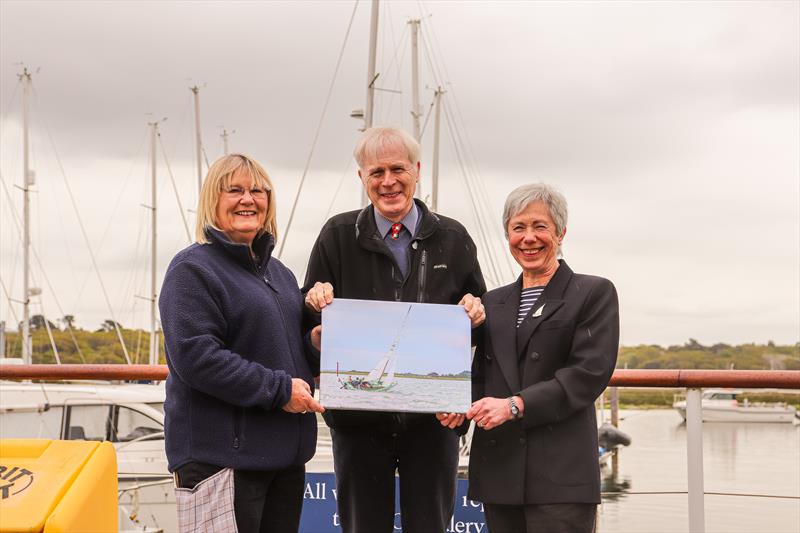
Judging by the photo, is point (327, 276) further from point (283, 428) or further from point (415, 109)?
point (415, 109)

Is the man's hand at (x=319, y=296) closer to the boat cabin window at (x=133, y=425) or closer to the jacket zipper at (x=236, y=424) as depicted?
the jacket zipper at (x=236, y=424)

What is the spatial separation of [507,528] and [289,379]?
76 centimetres

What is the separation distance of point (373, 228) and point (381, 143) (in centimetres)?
27

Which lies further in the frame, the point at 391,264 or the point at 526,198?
the point at 391,264

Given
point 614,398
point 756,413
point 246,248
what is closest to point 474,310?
point 246,248

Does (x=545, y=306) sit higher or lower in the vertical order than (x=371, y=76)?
lower

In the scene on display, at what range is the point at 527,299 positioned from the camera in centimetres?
259

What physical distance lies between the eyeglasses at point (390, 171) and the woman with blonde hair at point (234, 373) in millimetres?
333

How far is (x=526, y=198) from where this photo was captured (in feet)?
8.32

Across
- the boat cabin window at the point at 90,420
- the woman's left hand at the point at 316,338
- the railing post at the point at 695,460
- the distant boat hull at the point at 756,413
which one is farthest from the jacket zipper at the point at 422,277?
the distant boat hull at the point at 756,413

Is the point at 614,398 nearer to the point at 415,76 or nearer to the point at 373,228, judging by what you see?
the point at 415,76

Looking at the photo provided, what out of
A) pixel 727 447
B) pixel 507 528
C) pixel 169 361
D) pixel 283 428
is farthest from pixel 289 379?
pixel 727 447

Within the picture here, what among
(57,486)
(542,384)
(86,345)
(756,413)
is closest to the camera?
(57,486)

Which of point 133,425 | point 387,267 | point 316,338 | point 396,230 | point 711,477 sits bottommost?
point 711,477
